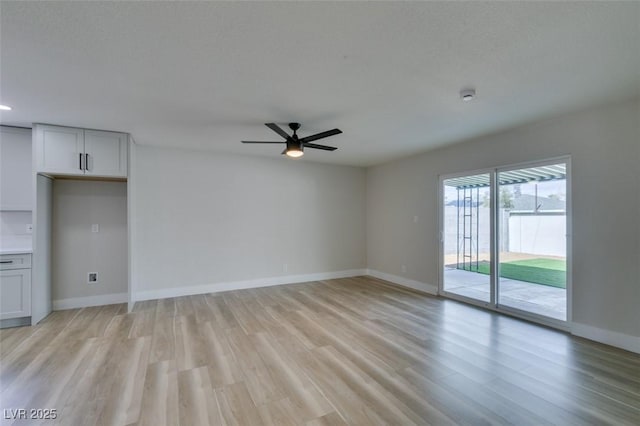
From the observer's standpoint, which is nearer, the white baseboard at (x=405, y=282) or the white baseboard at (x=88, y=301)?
the white baseboard at (x=88, y=301)

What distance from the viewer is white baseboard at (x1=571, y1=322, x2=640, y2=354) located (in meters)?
2.89

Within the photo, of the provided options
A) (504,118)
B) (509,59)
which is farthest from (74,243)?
(504,118)

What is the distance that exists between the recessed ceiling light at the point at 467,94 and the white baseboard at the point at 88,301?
5581 mm

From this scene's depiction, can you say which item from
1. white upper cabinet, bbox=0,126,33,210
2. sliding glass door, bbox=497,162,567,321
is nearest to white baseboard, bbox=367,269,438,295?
sliding glass door, bbox=497,162,567,321

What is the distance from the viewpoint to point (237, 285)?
543 cm

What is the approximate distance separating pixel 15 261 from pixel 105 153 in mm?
1751

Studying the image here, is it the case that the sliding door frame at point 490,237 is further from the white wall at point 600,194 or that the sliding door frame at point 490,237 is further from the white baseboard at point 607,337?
the white baseboard at point 607,337

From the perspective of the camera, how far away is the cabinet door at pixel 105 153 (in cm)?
392

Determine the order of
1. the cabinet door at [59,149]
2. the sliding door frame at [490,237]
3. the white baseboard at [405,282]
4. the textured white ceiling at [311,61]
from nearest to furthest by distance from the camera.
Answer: the textured white ceiling at [311,61] → the cabinet door at [59,149] → the sliding door frame at [490,237] → the white baseboard at [405,282]

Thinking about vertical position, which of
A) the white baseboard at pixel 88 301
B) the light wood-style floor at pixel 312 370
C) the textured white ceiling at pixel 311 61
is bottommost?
the light wood-style floor at pixel 312 370

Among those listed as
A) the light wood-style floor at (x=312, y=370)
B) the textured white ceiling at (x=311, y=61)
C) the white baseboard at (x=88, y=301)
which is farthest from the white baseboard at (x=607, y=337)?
the white baseboard at (x=88, y=301)

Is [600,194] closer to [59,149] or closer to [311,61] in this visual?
[311,61]

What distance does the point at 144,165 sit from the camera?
4.77m

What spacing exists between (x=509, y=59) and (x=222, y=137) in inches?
146
